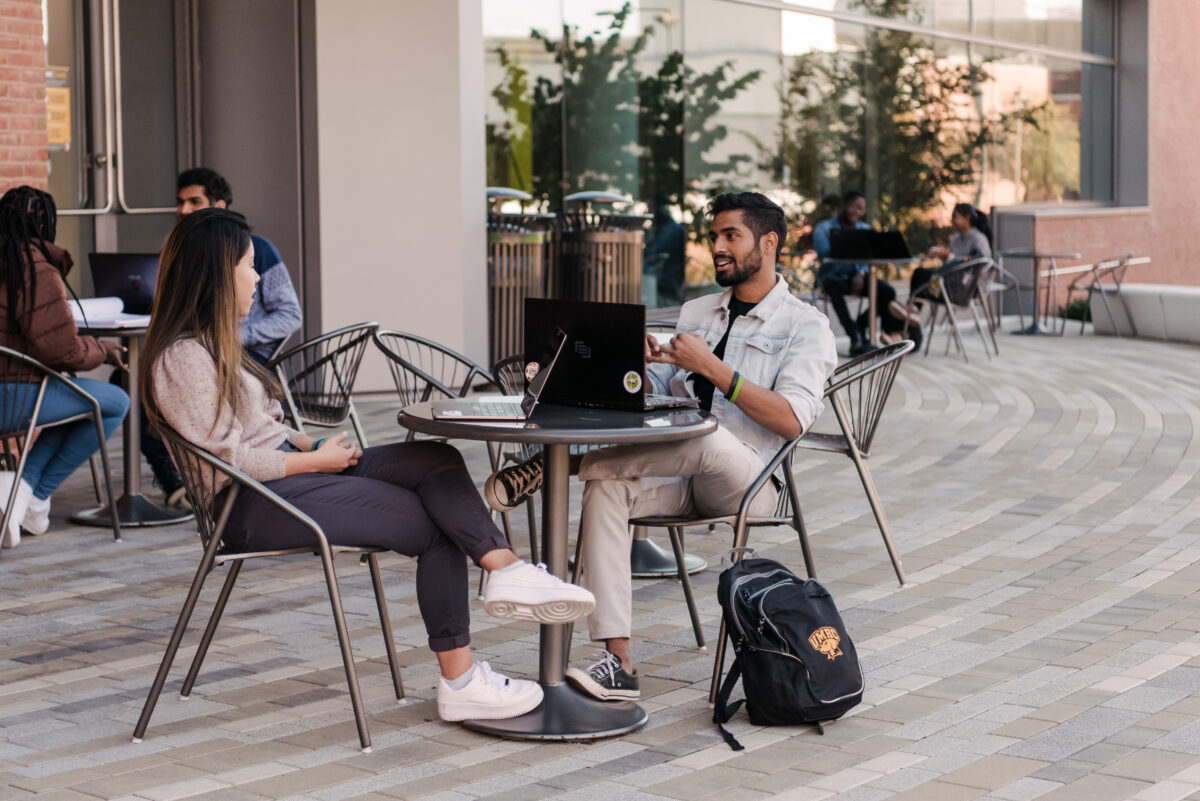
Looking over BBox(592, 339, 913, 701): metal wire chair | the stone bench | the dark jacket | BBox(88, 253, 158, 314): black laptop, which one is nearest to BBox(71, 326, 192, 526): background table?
BBox(88, 253, 158, 314): black laptop

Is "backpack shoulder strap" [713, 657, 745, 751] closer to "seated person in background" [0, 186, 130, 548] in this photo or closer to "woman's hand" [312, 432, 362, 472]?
"woman's hand" [312, 432, 362, 472]

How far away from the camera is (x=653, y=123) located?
481 inches

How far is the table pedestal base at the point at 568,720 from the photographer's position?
3.56 m

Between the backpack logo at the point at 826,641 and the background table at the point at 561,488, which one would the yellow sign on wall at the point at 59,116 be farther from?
the backpack logo at the point at 826,641

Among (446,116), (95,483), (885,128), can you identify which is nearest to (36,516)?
(95,483)

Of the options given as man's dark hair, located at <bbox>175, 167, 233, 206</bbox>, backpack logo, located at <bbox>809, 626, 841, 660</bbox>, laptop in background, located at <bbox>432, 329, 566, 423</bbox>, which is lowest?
backpack logo, located at <bbox>809, 626, 841, 660</bbox>

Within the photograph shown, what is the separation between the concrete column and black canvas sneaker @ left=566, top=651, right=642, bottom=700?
6.02 meters

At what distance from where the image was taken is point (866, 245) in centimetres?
1173

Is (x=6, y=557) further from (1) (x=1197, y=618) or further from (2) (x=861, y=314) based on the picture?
(2) (x=861, y=314)

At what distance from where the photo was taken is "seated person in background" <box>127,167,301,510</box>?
6.12 m

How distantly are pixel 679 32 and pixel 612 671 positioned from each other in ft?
31.3

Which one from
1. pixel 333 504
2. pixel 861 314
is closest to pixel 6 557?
pixel 333 504

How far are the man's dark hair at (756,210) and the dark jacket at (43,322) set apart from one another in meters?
2.56

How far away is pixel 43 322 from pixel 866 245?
7590 millimetres
